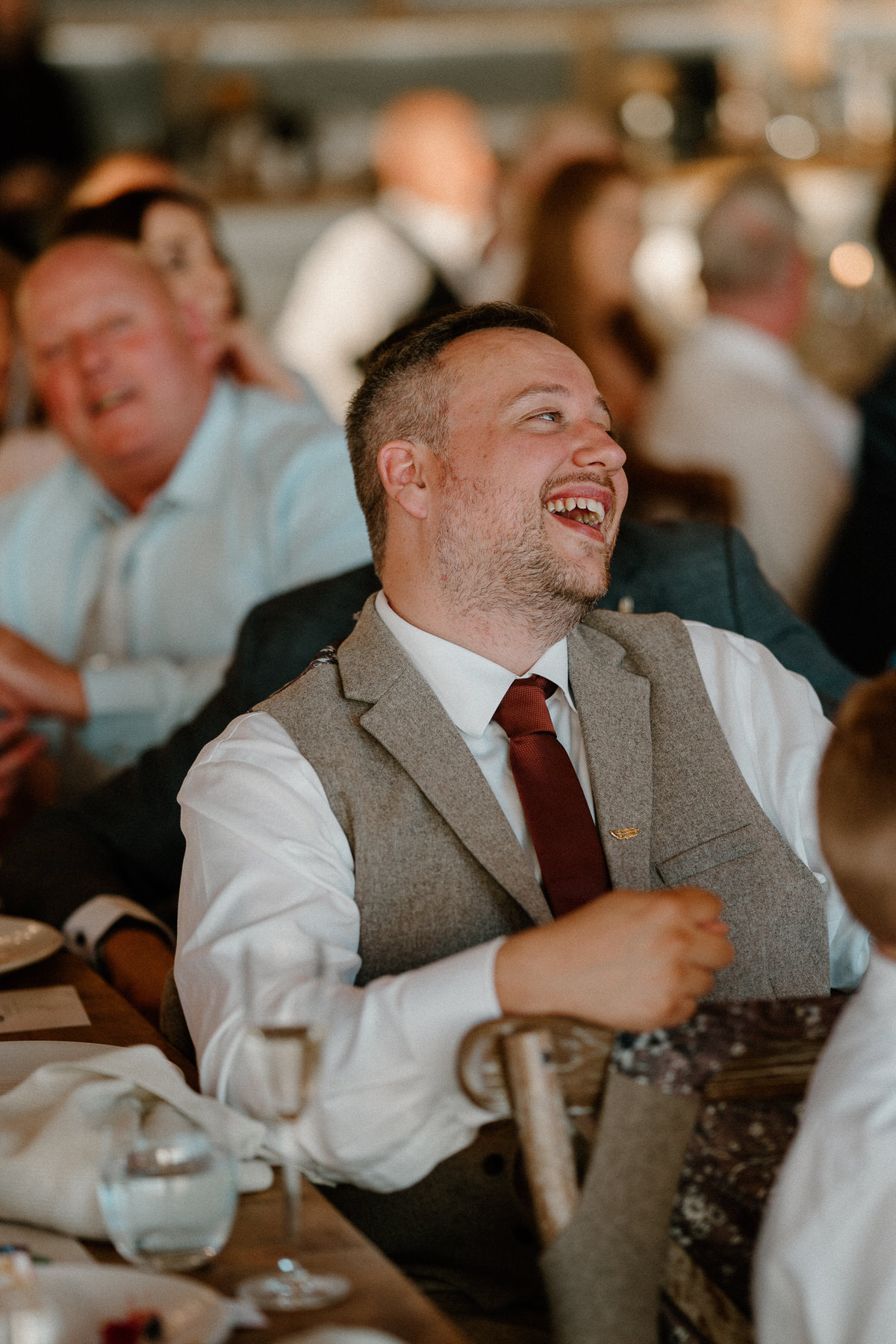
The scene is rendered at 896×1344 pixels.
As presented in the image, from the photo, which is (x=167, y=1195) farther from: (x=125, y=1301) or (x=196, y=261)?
(x=196, y=261)

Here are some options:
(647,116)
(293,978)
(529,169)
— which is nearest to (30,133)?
(529,169)

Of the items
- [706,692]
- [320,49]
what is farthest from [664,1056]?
[320,49]

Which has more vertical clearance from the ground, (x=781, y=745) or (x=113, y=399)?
(x=113, y=399)

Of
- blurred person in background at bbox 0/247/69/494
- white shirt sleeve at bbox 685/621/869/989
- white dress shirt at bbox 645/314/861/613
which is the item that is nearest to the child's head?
white shirt sleeve at bbox 685/621/869/989

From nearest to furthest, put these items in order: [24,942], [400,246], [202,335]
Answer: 1. [24,942]
2. [202,335]
3. [400,246]

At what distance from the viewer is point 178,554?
2.63 meters

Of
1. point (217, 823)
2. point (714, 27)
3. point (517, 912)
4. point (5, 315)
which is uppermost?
point (714, 27)

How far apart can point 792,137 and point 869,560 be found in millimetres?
2344

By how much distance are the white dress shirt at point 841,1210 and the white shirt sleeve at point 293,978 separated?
0.86 feet

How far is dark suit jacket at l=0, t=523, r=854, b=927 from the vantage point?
1833 millimetres

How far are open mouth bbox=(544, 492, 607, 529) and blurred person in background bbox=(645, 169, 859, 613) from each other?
57.5 inches

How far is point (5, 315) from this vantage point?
3287 mm

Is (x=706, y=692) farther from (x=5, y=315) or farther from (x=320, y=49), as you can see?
(x=320, y=49)

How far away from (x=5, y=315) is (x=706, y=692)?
2289 mm
